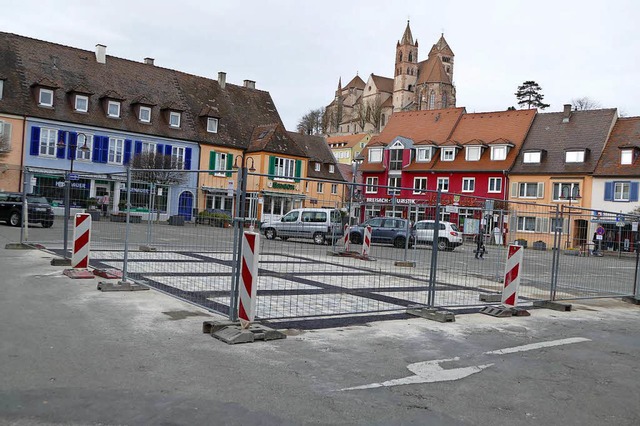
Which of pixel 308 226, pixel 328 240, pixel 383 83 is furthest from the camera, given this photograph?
pixel 383 83

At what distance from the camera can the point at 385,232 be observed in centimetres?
1537

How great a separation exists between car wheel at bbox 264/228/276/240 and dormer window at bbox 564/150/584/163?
147ft

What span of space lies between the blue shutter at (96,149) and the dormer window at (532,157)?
115 ft

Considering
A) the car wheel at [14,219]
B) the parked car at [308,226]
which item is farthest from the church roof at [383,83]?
the parked car at [308,226]

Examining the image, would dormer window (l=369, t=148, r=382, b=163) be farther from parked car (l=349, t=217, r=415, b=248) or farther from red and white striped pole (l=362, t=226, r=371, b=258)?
parked car (l=349, t=217, r=415, b=248)

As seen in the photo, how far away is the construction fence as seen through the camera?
8875mm

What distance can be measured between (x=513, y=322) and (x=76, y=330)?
6581mm

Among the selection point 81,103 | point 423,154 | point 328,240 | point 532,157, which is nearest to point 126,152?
point 81,103

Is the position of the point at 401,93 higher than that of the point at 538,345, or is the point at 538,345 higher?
the point at 401,93

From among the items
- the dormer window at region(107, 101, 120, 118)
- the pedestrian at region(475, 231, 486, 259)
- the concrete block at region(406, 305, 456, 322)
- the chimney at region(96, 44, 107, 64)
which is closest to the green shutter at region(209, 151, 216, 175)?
the dormer window at region(107, 101, 120, 118)

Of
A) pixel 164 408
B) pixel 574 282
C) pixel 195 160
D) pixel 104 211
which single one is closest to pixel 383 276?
pixel 574 282

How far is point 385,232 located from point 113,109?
35.8 m

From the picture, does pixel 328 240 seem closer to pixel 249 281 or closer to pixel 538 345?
pixel 538 345

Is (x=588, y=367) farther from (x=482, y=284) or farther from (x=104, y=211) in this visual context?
(x=104, y=211)
